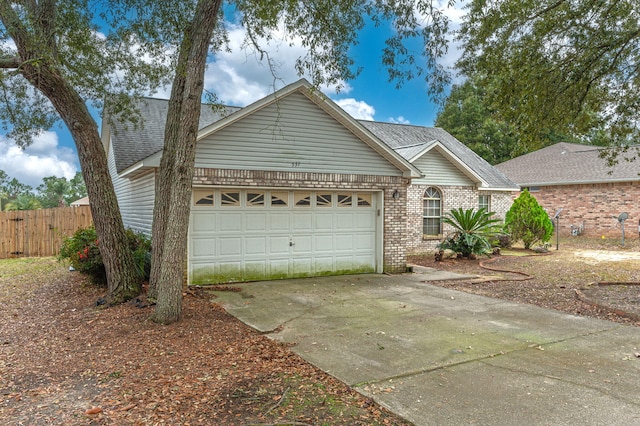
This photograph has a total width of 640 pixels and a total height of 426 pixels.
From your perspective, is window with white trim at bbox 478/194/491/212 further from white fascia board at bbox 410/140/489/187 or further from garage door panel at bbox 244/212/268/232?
garage door panel at bbox 244/212/268/232

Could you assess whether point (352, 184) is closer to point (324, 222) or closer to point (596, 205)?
point (324, 222)

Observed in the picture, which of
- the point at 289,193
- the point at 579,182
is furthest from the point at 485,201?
the point at 289,193

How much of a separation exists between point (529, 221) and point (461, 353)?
43.6 ft

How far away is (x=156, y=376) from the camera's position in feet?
14.0

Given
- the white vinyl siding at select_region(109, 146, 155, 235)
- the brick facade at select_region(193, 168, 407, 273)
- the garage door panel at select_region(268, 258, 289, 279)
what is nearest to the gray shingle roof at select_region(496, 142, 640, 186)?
the brick facade at select_region(193, 168, 407, 273)

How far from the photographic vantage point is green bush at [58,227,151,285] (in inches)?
324

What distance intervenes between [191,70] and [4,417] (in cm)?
451

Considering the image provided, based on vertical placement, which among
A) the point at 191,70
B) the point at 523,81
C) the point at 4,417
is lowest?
the point at 4,417

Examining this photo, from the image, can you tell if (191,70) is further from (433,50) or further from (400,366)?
(400,366)

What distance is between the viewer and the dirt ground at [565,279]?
301 inches

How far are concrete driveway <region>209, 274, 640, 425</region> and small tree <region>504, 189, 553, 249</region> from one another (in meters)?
9.44

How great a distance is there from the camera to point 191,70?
607 centimetres

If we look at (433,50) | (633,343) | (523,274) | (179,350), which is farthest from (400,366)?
(523,274)

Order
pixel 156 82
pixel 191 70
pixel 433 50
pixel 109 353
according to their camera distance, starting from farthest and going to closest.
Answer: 1. pixel 156 82
2. pixel 433 50
3. pixel 191 70
4. pixel 109 353
